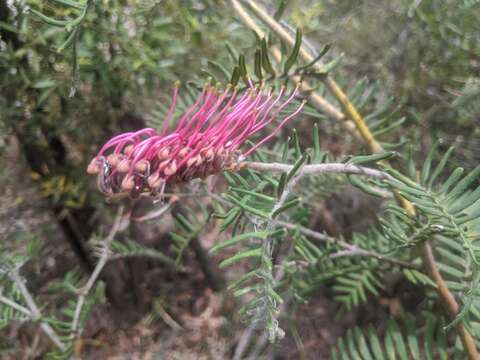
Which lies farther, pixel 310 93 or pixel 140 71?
pixel 140 71

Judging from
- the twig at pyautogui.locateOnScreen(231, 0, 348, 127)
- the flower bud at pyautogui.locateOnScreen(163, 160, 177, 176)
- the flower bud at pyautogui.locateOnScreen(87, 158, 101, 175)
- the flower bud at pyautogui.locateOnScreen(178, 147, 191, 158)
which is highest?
the twig at pyautogui.locateOnScreen(231, 0, 348, 127)

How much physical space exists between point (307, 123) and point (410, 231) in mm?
865

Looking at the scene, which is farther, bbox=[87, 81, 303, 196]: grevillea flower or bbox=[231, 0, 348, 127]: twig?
bbox=[231, 0, 348, 127]: twig

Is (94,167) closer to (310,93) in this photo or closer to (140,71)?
(310,93)

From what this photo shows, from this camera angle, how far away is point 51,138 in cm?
102

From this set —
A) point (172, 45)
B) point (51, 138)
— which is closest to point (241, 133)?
point (172, 45)

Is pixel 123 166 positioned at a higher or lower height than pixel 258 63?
lower

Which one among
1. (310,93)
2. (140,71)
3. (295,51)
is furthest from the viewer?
(140,71)

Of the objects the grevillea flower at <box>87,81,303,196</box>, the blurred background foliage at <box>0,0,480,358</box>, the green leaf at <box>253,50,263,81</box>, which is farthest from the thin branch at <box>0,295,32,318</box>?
the green leaf at <box>253,50,263,81</box>

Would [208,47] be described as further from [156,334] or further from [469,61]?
[156,334]

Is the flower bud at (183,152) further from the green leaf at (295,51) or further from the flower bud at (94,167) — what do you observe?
the green leaf at (295,51)

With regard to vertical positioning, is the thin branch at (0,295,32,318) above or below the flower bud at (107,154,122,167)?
below

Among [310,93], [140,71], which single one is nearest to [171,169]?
[310,93]

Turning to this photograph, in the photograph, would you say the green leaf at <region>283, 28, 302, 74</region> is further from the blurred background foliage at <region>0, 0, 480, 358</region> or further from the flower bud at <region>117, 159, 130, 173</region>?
the flower bud at <region>117, 159, 130, 173</region>
